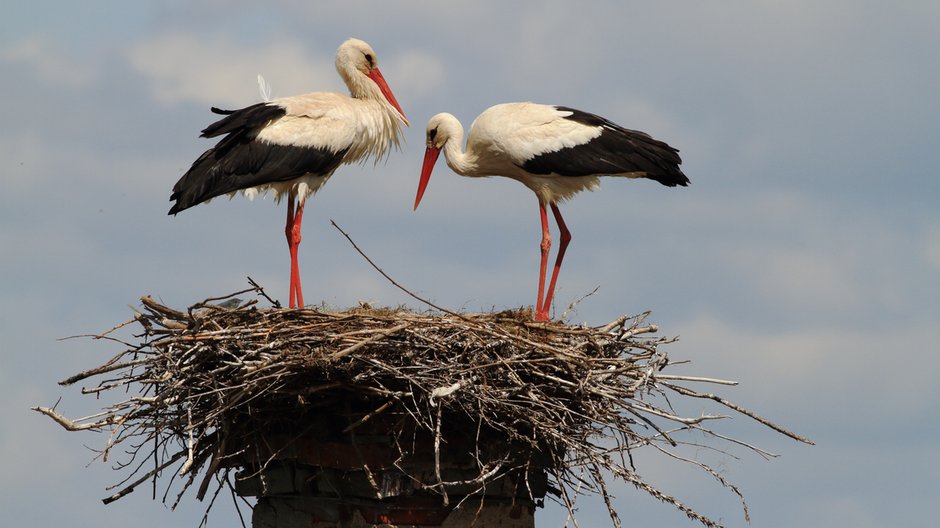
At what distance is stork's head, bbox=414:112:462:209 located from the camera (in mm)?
10359

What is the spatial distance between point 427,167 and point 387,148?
45 cm

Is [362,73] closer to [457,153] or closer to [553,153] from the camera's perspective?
[457,153]

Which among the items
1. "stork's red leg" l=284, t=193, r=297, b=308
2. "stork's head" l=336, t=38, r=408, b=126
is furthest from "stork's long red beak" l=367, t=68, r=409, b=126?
"stork's red leg" l=284, t=193, r=297, b=308

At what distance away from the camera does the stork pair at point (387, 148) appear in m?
9.52

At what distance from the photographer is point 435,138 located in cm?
1052

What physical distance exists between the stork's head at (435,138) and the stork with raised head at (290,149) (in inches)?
12.6

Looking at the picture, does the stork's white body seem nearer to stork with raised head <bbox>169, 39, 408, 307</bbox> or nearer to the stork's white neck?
stork with raised head <bbox>169, 39, 408, 307</bbox>

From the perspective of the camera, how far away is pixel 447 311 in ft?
24.9

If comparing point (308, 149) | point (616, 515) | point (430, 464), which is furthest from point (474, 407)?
point (308, 149)

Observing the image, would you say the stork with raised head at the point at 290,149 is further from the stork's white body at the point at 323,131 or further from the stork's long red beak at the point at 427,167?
the stork's long red beak at the point at 427,167

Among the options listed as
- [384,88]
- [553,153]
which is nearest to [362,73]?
[384,88]

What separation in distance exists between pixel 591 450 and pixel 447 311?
1083 mm

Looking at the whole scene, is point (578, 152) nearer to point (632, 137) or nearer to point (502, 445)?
point (632, 137)

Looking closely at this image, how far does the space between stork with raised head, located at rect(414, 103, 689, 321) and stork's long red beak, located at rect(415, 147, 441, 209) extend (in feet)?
1.18
